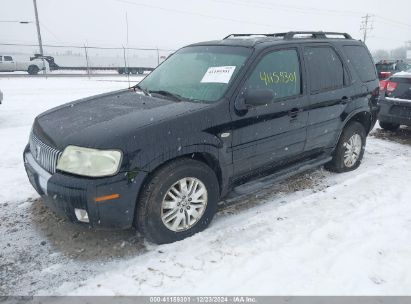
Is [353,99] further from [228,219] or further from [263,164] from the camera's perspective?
[228,219]

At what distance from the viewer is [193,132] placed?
3.23m

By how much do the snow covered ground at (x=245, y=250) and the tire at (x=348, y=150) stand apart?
0.53 metres

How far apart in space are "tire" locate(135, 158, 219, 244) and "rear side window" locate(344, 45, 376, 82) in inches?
117

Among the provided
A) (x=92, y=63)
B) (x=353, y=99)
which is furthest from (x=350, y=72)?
(x=92, y=63)

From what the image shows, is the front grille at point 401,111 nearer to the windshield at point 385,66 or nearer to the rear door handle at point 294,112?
the rear door handle at point 294,112

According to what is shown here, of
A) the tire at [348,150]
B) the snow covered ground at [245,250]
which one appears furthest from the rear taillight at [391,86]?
the snow covered ground at [245,250]

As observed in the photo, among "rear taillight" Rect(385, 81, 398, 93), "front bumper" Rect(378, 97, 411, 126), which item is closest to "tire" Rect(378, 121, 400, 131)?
"front bumper" Rect(378, 97, 411, 126)

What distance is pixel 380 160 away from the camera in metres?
5.85

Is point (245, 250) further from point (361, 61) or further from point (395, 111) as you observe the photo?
point (395, 111)

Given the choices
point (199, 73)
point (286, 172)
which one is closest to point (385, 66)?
point (286, 172)

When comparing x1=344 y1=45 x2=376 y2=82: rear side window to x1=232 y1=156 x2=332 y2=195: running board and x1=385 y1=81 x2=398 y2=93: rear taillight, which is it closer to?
x1=232 y1=156 x2=332 y2=195: running board

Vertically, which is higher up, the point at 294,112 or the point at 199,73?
the point at 199,73

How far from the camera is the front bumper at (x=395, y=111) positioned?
6.54 meters

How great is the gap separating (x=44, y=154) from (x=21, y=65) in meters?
30.1
